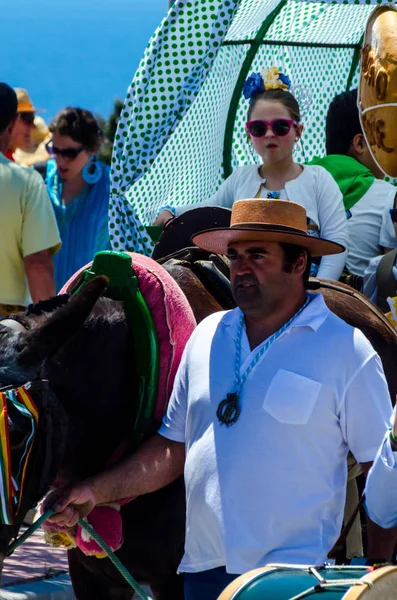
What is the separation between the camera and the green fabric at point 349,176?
6.08 metres

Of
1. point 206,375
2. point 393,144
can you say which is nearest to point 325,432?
point 206,375

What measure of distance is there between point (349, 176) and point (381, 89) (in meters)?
3.21

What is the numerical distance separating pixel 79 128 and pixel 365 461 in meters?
5.13

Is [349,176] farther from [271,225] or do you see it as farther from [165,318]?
[271,225]

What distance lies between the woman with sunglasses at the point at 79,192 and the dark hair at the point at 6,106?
1738 mm

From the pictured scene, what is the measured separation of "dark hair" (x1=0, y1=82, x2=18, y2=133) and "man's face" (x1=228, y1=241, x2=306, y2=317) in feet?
9.11

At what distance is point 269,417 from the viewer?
3.29 meters

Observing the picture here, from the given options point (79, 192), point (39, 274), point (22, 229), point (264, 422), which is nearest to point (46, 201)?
point (22, 229)

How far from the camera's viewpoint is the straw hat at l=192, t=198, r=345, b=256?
139 inches

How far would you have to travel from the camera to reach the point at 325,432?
327cm

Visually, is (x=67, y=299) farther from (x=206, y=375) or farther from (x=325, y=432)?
(x=325, y=432)

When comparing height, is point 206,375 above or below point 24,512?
above

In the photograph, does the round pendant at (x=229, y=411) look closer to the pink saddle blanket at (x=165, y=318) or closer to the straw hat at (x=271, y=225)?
the straw hat at (x=271, y=225)

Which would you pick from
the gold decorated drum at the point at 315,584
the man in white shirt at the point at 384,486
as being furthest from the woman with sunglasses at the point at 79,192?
the gold decorated drum at the point at 315,584
